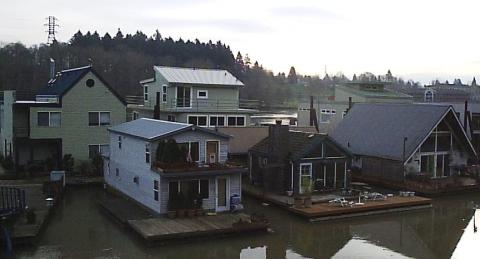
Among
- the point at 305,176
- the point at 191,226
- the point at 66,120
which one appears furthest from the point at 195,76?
the point at 191,226

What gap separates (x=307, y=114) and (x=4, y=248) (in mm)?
33544

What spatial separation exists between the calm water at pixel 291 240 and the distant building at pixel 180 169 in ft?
6.49

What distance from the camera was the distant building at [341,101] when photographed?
144 feet

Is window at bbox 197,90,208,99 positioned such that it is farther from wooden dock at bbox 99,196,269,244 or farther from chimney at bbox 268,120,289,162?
wooden dock at bbox 99,196,269,244

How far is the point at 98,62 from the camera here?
271 ft

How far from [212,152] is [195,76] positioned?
15726 millimetres

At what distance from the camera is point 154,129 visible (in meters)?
22.2

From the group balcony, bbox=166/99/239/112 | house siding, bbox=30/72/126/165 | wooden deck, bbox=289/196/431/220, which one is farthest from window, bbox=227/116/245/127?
wooden deck, bbox=289/196/431/220

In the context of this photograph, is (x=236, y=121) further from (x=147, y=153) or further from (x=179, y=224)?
(x=179, y=224)

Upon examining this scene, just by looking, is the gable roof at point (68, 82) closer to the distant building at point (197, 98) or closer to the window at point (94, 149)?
the window at point (94, 149)

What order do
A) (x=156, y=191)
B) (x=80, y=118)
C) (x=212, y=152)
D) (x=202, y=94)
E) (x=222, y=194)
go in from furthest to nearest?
(x=202, y=94), (x=80, y=118), (x=212, y=152), (x=222, y=194), (x=156, y=191)

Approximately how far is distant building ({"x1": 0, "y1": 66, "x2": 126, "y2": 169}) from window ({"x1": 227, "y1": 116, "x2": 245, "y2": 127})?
25.6 feet

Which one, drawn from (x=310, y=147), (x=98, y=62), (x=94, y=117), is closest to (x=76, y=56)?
(x=98, y=62)

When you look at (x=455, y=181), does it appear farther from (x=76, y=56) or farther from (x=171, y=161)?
(x=76, y=56)
